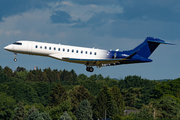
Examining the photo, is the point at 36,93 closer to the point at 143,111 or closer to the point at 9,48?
the point at 143,111

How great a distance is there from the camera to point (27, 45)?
2030 inches

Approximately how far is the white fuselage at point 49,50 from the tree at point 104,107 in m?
83.4

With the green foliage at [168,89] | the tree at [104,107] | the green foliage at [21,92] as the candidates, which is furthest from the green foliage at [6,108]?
the green foliage at [168,89]

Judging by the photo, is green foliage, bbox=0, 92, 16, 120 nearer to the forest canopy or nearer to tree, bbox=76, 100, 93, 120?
the forest canopy

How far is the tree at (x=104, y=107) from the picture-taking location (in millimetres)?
133625

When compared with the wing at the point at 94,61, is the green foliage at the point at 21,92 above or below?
below

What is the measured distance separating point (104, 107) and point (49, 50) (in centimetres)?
8781

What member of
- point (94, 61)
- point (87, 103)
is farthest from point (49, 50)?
point (87, 103)

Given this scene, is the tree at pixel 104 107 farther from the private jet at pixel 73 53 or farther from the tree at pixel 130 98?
the private jet at pixel 73 53

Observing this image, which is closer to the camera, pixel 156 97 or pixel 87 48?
pixel 87 48

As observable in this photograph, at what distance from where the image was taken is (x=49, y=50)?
51656mm

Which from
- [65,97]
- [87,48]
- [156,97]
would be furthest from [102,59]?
[156,97]

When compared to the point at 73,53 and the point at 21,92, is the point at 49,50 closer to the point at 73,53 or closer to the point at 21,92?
the point at 73,53

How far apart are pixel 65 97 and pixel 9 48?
100489 mm
